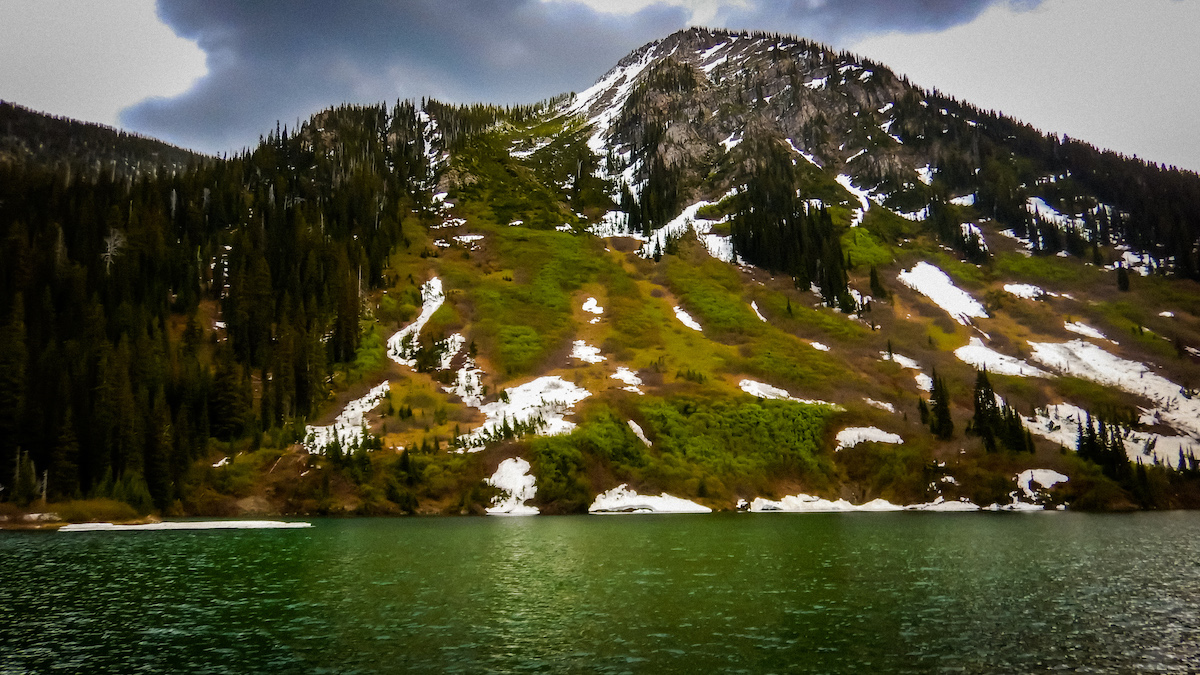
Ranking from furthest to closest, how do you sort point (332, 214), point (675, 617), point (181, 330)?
point (332, 214), point (181, 330), point (675, 617)

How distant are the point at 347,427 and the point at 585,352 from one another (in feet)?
169

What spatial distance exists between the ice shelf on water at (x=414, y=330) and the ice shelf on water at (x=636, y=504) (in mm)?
52508

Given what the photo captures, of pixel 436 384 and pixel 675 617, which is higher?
pixel 436 384

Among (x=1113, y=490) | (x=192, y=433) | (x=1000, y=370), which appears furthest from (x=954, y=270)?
(x=192, y=433)

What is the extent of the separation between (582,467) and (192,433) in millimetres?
59298

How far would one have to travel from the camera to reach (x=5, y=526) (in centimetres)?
7519

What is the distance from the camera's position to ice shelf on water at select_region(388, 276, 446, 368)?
138 meters

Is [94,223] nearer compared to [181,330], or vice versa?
[181,330]

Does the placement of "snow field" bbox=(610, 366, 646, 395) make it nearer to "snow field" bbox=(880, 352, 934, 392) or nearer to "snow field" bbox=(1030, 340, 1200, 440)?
"snow field" bbox=(880, 352, 934, 392)

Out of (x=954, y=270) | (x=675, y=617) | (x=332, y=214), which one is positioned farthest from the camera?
(x=954, y=270)

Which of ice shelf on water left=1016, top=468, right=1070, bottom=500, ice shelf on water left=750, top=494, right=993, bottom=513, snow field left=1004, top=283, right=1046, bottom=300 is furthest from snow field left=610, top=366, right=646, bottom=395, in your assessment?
snow field left=1004, top=283, right=1046, bottom=300

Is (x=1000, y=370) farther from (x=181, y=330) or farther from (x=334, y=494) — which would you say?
(x=181, y=330)

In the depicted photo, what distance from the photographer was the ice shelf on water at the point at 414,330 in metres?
138

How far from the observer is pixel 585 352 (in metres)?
144
